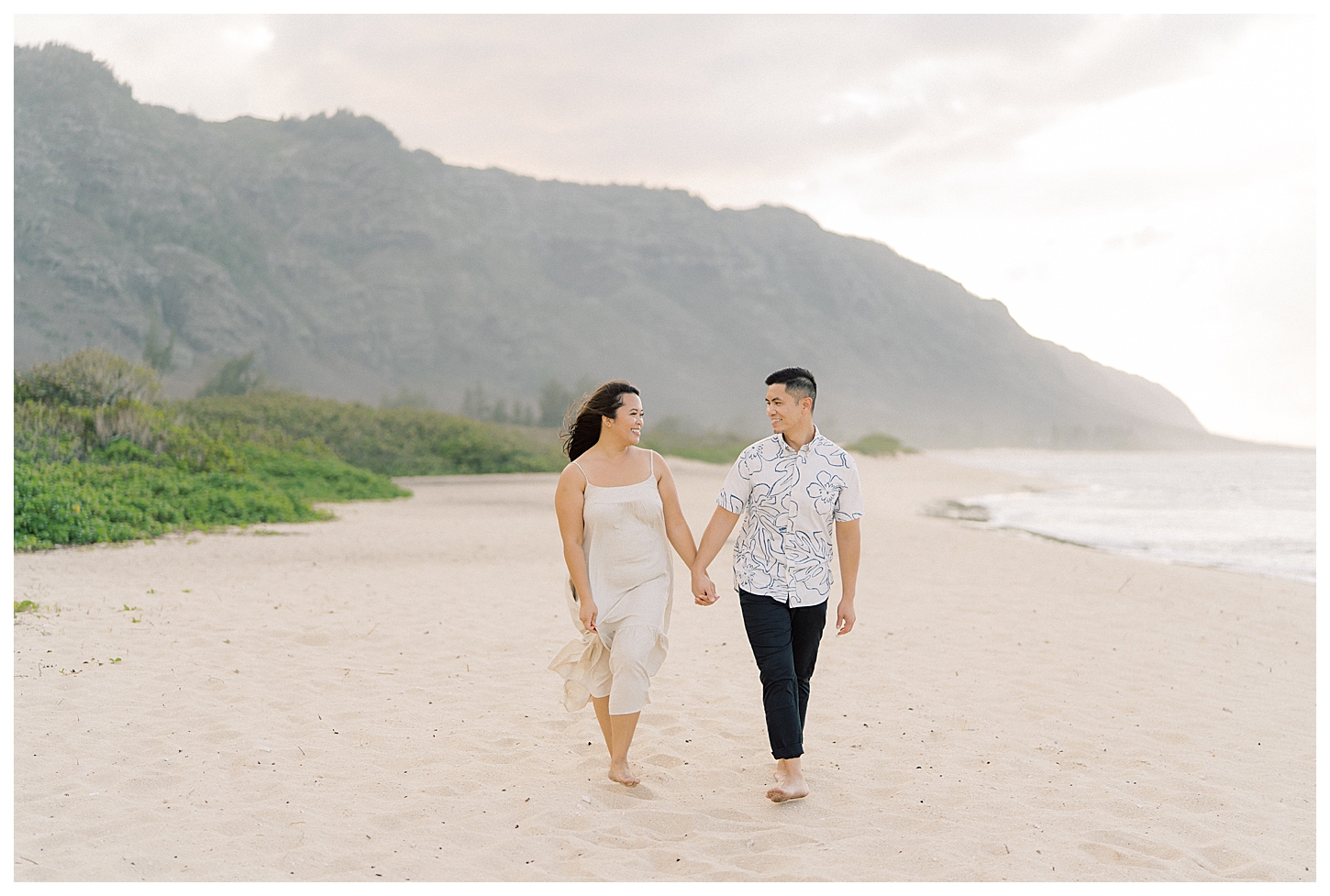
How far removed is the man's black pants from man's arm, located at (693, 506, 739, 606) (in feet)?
0.64

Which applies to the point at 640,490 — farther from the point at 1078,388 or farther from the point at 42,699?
the point at 1078,388

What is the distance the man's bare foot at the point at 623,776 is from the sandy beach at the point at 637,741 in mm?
49

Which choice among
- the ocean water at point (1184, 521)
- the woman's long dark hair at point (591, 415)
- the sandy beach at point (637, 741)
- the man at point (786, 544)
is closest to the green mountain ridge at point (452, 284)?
the ocean water at point (1184, 521)

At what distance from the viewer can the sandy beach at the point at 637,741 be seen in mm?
3553

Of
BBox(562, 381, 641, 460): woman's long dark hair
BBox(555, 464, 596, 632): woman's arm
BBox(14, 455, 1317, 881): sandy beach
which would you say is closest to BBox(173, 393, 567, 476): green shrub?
BBox(14, 455, 1317, 881): sandy beach

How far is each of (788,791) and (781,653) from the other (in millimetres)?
631

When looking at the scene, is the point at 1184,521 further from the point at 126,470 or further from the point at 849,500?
the point at 126,470

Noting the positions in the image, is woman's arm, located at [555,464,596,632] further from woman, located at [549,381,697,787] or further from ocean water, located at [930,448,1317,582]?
ocean water, located at [930,448,1317,582]

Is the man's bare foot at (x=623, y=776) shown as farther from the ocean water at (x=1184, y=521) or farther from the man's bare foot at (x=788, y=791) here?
the ocean water at (x=1184, y=521)

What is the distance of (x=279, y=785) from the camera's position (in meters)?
4.16

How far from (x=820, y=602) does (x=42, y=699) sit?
4.60 metres

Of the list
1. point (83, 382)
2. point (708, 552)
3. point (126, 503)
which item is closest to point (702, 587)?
point (708, 552)
